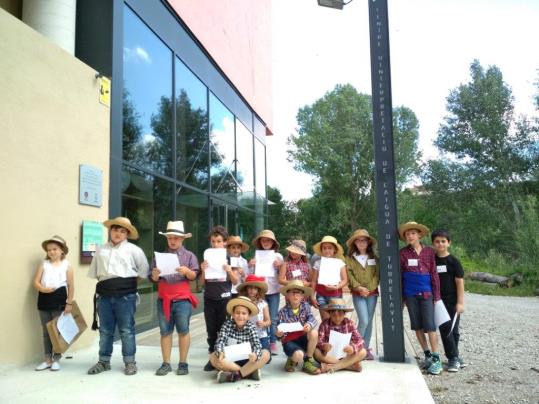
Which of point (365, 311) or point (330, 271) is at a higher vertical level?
point (330, 271)

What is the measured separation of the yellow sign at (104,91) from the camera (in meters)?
6.89

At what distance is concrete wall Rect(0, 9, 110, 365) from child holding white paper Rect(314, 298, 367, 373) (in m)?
3.22

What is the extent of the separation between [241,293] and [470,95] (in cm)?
2929

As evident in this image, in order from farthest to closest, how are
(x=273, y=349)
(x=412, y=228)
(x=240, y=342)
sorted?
Answer: (x=273, y=349), (x=412, y=228), (x=240, y=342)

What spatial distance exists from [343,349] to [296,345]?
1.65 ft

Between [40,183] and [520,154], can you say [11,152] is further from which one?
[520,154]

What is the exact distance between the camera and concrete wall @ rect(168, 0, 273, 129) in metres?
11.4

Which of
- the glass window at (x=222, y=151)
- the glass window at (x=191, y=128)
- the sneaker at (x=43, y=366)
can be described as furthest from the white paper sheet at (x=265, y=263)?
the glass window at (x=222, y=151)

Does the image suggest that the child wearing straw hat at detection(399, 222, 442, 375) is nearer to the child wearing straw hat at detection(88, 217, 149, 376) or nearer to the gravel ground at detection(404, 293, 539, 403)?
the gravel ground at detection(404, 293, 539, 403)

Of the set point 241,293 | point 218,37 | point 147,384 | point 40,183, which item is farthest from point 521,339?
point 218,37

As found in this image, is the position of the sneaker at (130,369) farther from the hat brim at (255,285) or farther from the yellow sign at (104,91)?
the yellow sign at (104,91)

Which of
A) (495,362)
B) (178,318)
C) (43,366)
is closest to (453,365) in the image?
(495,362)

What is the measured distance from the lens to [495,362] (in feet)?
19.6

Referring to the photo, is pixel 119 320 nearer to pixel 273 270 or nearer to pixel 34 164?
pixel 273 270
